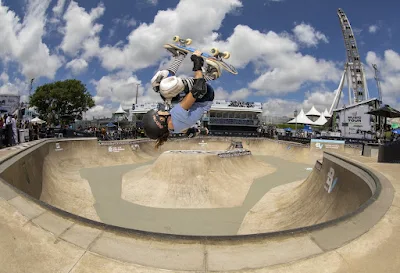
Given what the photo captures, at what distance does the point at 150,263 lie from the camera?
9.76 ft

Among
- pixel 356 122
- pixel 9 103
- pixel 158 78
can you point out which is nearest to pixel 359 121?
pixel 356 122

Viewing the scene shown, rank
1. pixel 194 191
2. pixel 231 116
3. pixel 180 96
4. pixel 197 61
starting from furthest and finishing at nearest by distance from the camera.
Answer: pixel 231 116 → pixel 194 191 → pixel 180 96 → pixel 197 61

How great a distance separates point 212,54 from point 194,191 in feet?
25.5

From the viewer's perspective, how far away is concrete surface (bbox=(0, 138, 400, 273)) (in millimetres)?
2889

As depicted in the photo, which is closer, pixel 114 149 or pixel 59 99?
pixel 114 149

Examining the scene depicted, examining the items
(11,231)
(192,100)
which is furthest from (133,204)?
(11,231)

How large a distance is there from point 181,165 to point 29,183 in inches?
284

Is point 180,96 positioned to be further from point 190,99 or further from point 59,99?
point 59,99

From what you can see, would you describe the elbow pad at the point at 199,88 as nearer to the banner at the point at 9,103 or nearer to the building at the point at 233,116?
the banner at the point at 9,103

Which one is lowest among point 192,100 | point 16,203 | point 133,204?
point 133,204

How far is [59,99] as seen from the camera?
48875 millimetres

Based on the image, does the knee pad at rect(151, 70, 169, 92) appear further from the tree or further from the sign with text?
the tree

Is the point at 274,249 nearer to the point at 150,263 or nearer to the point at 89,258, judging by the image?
the point at 150,263

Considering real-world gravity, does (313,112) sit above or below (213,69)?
above
